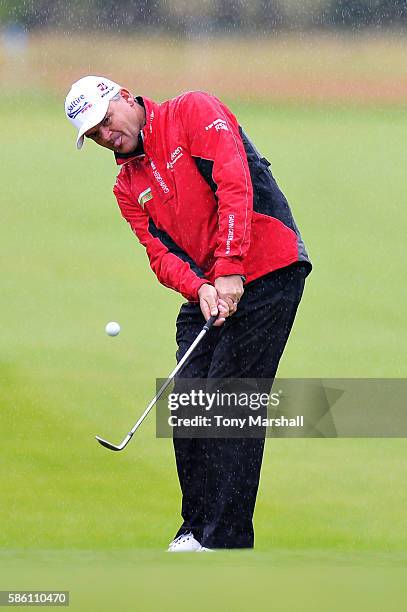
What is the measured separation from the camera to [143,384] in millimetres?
6902

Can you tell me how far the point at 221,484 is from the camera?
3.96m

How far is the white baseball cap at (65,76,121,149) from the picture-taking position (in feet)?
12.9

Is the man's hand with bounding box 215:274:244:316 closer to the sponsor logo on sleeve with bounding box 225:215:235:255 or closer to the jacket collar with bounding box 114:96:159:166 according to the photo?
the sponsor logo on sleeve with bounding box 225:215:235:255

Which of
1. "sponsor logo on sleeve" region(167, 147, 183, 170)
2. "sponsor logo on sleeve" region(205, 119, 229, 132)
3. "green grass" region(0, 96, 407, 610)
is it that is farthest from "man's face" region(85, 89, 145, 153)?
"green grass" region(0, 96, 407, 610)

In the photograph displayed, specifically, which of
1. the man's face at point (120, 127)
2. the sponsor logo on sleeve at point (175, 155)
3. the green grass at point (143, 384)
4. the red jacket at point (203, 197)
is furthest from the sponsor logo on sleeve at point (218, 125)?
the green grass at point (143, 384)

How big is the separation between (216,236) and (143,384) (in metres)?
3.04

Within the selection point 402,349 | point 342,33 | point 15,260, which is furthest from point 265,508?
point 342,33

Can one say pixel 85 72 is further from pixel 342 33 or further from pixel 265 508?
pixel 265 508

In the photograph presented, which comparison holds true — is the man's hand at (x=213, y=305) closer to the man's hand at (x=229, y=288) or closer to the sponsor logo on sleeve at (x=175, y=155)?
the man's hand at (x=229, y=288)

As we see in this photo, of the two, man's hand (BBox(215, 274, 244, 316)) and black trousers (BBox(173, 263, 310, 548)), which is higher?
man's hand (BBox(215, 274, 244, 316))

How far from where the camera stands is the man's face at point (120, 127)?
3.96 metres

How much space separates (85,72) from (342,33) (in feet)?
16.2

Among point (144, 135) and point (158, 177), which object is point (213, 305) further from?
point (144, 135)

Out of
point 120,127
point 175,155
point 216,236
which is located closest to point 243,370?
point 216,236
